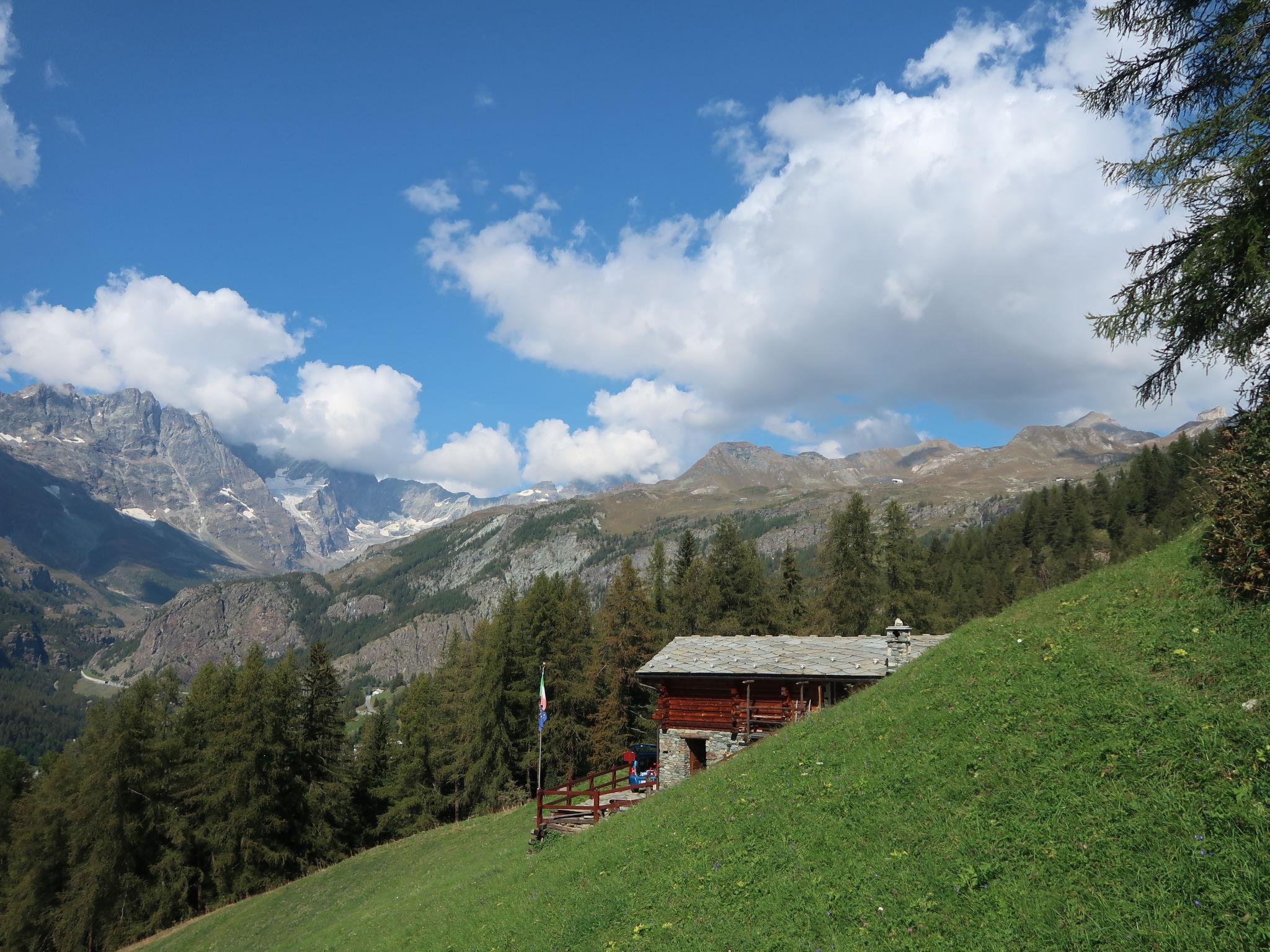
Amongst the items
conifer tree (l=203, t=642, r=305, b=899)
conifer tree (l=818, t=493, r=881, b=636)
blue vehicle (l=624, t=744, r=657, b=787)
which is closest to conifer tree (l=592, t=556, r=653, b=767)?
blue vehicle (l=624, t=744, r=657, b=787)

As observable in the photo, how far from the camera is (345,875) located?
37469 mm

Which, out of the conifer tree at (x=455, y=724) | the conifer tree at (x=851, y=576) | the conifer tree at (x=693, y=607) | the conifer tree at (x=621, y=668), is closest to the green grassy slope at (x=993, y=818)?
the conifer tree at (x=621, y=668)

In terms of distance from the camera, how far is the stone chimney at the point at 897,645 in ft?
87.1

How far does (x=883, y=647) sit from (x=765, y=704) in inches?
256

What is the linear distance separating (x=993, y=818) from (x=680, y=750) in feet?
76.0

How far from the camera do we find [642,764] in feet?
128

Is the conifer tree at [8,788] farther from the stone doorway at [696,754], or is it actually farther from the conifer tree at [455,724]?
the stone doorway at [696,754]

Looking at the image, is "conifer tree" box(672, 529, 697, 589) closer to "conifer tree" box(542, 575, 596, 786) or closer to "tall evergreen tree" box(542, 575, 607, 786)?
"conifer tree" box(542, 575, 596, 786)

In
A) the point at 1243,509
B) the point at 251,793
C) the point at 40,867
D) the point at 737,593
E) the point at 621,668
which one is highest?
the point at 1243,509

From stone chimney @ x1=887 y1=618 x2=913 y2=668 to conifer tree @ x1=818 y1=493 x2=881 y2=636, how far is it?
105 feet

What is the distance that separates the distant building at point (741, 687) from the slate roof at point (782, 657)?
0.16ft

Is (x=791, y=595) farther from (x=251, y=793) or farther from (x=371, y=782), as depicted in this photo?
(x=251, y=793)

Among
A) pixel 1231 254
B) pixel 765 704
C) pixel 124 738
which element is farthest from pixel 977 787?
pixel 124 738

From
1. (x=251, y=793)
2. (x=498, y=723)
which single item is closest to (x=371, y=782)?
(x=251, y=793)
